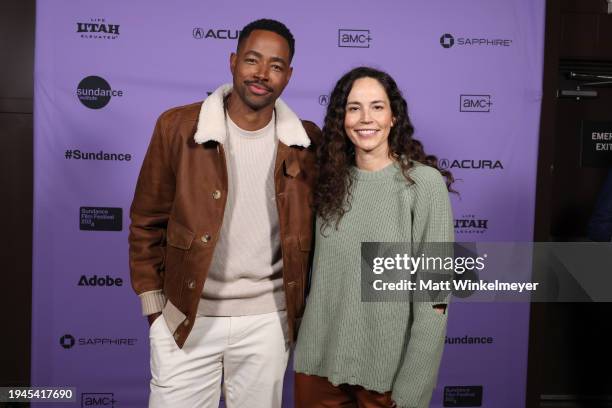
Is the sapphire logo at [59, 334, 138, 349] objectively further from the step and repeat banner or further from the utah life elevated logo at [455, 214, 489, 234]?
the utah life elevated logo at [455, 214, 489, 234]

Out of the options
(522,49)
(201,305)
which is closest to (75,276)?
(201,305)

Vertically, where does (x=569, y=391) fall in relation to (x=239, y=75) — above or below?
below

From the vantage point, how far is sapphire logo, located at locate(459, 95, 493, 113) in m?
3.04

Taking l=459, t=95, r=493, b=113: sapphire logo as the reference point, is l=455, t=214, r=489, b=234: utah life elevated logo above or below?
below

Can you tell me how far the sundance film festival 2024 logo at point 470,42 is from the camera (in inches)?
119

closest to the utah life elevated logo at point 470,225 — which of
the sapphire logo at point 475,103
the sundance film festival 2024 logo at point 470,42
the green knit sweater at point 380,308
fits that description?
the sapphire logo at point 475,103

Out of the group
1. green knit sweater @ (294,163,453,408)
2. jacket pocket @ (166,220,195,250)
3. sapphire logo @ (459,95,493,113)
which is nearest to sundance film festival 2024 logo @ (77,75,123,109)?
jacket pocket @ (166,220,195,250)

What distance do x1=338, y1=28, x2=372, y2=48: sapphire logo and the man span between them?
1152 mm

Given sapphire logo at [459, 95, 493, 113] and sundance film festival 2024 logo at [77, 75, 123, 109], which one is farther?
sapphire logo at [459, 95, 493, 113]

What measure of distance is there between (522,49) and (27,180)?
279cm

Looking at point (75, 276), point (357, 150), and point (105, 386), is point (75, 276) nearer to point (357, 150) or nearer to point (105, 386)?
point (105, 386)

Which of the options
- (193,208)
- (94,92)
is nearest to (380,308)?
(193,208)

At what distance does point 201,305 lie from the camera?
1.82 meters

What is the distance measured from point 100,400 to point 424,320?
6.94 ft
